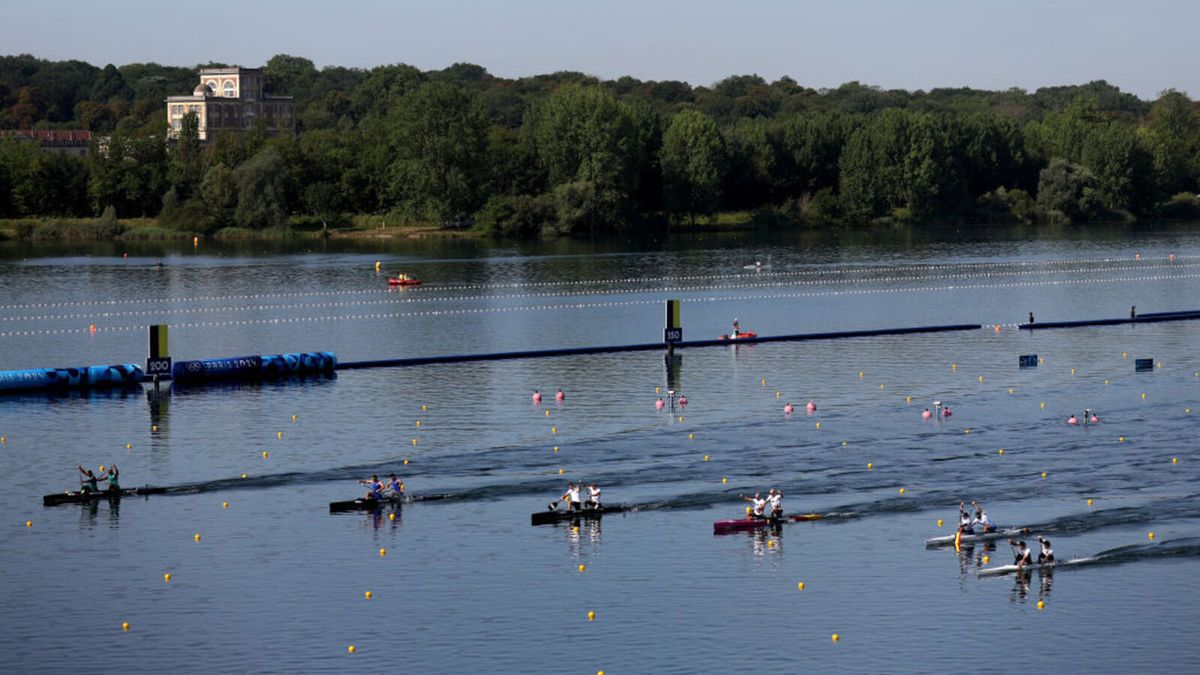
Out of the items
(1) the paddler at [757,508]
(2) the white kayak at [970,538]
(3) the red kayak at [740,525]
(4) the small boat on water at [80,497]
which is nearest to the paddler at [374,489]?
(4) the small boat on water at [80,497]

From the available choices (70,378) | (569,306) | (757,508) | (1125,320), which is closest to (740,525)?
(757,508)

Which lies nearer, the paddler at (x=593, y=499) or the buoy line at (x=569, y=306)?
the paddler at (x=593, y=499)

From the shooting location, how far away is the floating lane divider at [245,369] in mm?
79875

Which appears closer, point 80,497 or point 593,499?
point 593,499

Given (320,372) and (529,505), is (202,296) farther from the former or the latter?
(529,505)

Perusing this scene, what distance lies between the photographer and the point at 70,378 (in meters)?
77.1

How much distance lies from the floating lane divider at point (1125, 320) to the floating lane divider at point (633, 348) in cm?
375

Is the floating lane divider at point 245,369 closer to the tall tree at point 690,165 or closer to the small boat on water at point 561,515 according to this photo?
the small boat on water at point 561,515

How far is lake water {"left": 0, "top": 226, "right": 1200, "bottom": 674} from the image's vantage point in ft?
137

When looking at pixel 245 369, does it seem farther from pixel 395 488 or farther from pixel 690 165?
pixel 690 165

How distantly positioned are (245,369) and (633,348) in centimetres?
2311

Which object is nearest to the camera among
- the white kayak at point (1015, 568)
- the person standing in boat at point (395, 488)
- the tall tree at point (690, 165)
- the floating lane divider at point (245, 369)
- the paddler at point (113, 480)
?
the white kayak at point (1015, 568)

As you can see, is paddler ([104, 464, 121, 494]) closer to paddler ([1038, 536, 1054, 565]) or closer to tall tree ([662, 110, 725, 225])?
paddler ([1038, 536, 1054, 565])

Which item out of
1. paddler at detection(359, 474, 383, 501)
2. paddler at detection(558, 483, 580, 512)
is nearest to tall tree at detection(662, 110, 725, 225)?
paddler at detection(359, 474, 383, 501)
